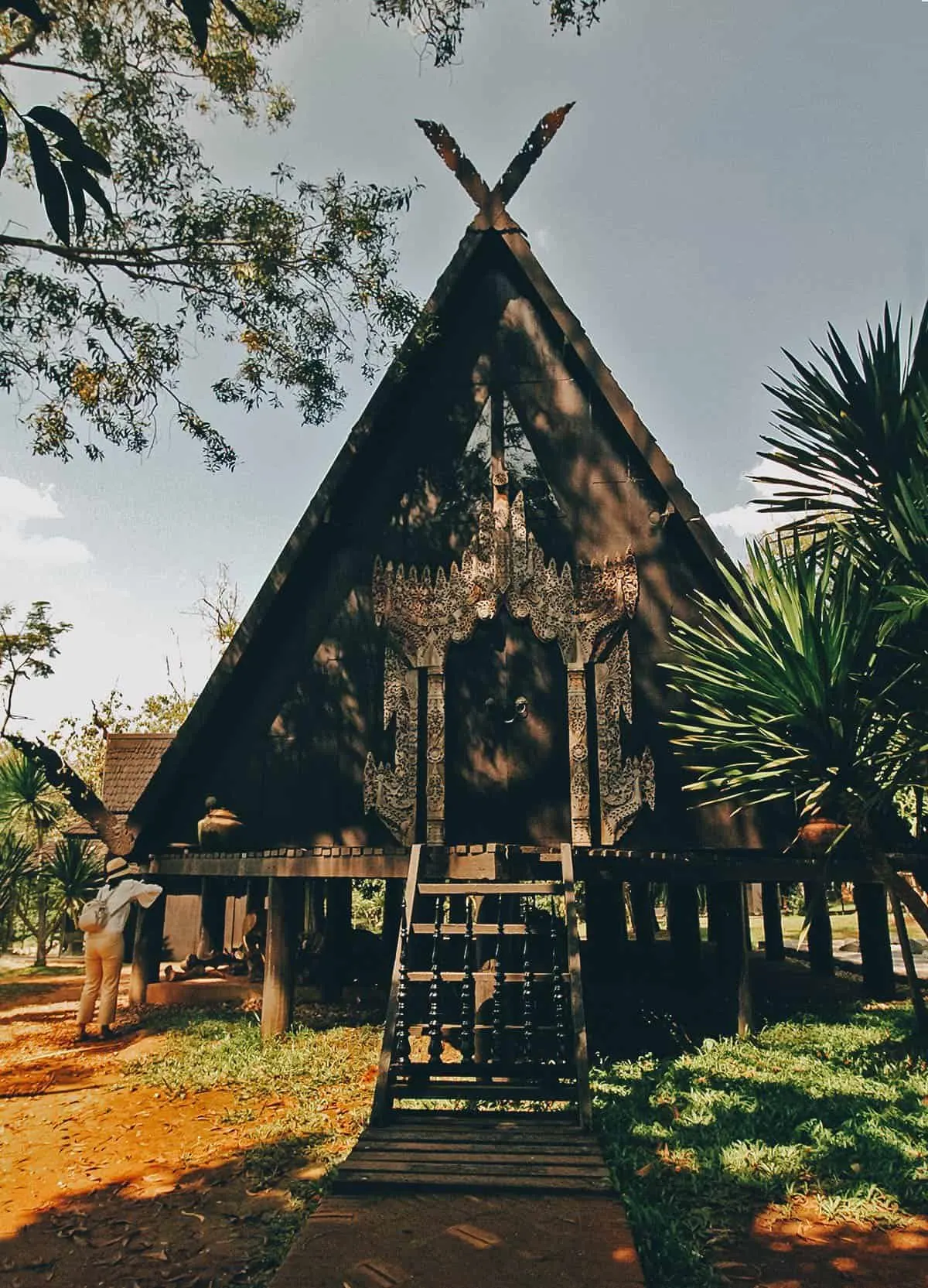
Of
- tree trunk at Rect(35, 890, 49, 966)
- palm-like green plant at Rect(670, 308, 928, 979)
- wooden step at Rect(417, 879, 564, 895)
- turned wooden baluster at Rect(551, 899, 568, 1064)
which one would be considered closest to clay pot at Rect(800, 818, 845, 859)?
palm-like green plant at Rect(670, 308, 928, 979)

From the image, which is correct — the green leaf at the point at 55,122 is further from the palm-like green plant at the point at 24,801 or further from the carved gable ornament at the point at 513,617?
the palm-like green plant at the point at 24,801

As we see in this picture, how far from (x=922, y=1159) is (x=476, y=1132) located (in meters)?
3.07

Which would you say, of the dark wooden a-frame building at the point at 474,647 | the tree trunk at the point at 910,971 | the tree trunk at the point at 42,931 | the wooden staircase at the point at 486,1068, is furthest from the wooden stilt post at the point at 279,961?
the tree trunk at the point at 42,931

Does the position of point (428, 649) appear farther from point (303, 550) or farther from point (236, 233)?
point (236, 233)

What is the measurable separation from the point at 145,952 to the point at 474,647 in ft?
24.4

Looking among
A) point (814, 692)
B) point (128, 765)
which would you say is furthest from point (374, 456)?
point (128, 765)

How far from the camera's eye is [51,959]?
24.2 metres

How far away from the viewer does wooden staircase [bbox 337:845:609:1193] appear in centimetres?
470

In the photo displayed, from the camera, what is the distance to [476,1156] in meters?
4.88

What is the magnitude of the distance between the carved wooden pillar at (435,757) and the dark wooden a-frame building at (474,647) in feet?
0.07

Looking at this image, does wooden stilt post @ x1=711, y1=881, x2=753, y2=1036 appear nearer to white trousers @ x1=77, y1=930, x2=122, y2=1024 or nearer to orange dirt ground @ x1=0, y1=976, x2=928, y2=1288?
orange dirt ground @ x1=0, y1=976, x2=928, y2=1288

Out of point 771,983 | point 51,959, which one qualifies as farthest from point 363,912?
point 771,983

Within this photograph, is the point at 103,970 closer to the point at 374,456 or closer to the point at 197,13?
the point at 374,456

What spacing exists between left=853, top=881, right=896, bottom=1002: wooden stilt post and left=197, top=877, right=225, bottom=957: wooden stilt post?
12092 mm
